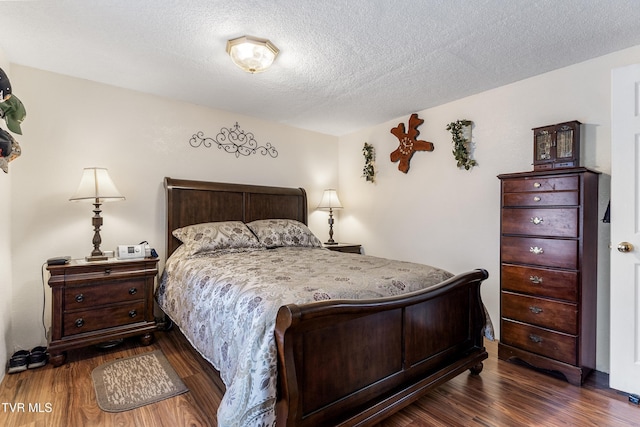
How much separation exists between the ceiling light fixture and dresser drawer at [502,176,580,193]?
1.98 meters

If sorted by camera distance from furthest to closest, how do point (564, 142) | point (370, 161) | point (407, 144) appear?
point (370, 161)
point (407, 144)
point (564, 142)

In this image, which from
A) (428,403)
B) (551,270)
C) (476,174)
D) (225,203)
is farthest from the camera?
(225,203)

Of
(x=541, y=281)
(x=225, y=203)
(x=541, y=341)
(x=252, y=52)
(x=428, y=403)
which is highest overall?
(x=252, y=52)

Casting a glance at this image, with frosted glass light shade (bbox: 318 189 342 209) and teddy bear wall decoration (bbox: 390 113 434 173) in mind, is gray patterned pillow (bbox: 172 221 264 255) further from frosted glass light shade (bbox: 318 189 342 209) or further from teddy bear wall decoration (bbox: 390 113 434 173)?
teddy bear wall decoration (bbox: 390 113 434 173)

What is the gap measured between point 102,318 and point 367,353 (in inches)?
83.7

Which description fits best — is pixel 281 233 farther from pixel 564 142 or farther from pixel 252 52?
pixel 564 142

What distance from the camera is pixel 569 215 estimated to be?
2123mm

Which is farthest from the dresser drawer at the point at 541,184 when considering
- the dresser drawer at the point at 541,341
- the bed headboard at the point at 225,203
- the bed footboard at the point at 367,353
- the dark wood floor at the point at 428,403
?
the bed headboard at the point at 225,203

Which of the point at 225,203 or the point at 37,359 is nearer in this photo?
the point at 37,359

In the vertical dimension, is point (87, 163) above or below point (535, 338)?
above

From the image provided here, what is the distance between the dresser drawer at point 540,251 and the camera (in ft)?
6.95

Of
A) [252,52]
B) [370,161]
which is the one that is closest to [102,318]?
[252,52]

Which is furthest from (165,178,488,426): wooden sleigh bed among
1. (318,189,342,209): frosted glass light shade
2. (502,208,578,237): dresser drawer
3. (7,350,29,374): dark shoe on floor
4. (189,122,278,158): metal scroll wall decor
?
(189,122,278,158): metal scroll wall decor

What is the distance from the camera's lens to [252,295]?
5.19ft
